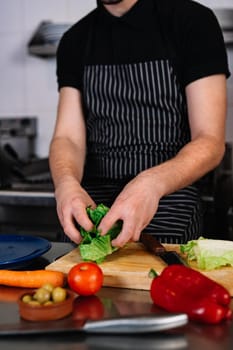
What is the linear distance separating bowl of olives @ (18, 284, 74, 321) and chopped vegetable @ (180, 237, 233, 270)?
293mm

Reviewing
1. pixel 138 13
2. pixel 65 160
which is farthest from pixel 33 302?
pixel 138 13

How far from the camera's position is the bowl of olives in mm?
763

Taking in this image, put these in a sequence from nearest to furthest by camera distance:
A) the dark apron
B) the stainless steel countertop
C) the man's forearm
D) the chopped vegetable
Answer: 1. the stainless steel countertop
2. the chopped vegetable
3. the man's forearm
4. the dark apron

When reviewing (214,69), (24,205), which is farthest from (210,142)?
(24,205)

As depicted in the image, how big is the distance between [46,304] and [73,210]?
0.32 metres

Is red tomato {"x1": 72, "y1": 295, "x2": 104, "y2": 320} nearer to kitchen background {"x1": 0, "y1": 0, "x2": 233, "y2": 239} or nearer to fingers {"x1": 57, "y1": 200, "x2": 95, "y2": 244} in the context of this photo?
fingers {"x1": 57, "y1": 200, "x2": 95, "y2": 244}

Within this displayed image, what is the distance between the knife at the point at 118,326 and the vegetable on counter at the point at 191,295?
0.14 feet

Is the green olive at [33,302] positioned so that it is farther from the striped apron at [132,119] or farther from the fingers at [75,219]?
the striped apron at [132,119]

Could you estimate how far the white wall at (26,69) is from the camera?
8.34ft

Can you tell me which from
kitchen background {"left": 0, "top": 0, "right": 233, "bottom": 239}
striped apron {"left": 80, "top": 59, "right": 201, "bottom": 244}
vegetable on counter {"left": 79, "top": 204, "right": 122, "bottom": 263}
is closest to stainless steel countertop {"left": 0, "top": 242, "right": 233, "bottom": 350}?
vegetable on counter {"left": 79, "top": 204, "right": 122, "bottom": 263}

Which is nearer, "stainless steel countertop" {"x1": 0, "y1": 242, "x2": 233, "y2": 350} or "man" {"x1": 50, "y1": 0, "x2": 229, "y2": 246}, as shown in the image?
"stainless steel countertop" {"x1": 0, "y1": 242, "x2": 233, "y2": 350}

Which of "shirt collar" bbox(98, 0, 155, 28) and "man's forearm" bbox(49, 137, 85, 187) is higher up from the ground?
"shirt collar" bbox(98, 0, 155, 28)

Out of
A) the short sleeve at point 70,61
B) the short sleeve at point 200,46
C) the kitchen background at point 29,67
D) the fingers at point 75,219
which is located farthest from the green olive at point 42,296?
the kitchen background at point 29,67

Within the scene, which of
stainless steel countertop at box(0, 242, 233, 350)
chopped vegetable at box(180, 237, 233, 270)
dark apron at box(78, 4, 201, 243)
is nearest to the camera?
stainless steel countertop at box(0, 242, 233, 350)
